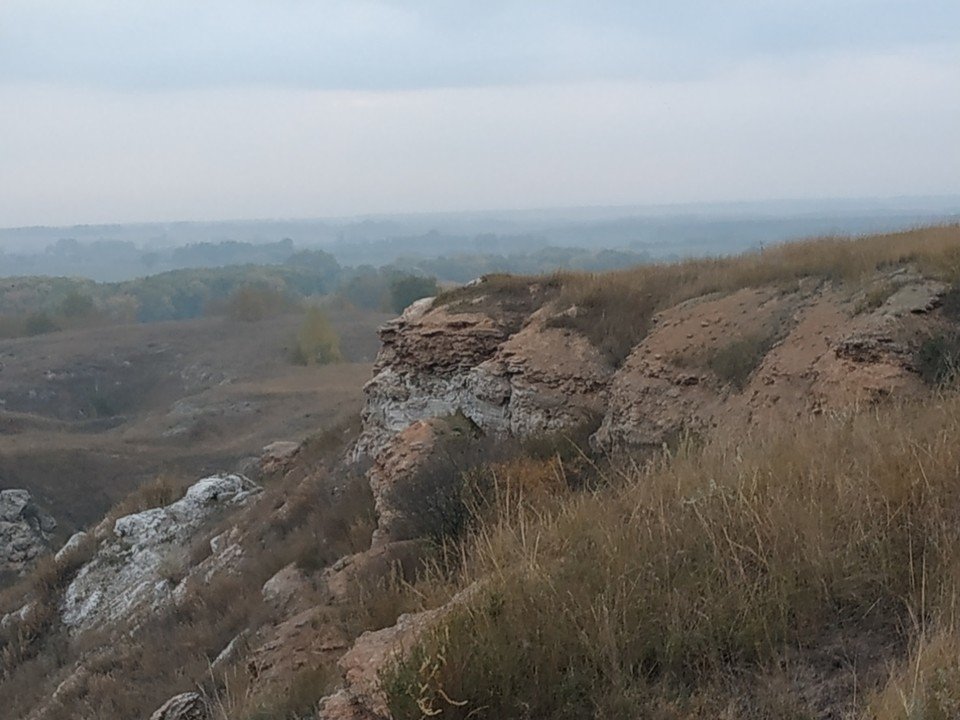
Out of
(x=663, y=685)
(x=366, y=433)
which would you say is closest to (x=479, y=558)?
(x=663, y=685)

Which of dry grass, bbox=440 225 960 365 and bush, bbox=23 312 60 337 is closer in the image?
dry grass, bbox=440 225 960 365

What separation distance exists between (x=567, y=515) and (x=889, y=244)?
6117mm

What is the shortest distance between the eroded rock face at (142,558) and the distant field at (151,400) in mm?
12621

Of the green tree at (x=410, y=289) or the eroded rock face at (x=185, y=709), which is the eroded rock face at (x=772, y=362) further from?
the green tree at (x=410, y=289)

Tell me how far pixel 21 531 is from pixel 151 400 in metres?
37.2

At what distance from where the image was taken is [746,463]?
4.23 m

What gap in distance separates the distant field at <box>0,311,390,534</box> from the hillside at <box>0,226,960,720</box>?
17377 millimetres

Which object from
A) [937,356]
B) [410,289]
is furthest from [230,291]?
[937,356]

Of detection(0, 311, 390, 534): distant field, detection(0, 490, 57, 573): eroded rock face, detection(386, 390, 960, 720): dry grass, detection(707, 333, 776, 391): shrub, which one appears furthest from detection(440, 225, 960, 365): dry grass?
detection(0, 311, 390, 534): distant field

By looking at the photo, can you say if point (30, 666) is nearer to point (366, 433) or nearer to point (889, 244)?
point (366, 433)

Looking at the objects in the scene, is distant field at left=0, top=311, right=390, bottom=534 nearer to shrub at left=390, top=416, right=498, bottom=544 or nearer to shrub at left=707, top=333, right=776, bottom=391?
shrub at left=390, top=416, right=498, bottom=544

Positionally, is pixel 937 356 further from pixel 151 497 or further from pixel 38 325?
pixel 38 325

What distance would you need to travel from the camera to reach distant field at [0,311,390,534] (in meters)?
31.0

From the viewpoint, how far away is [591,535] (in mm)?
3838
